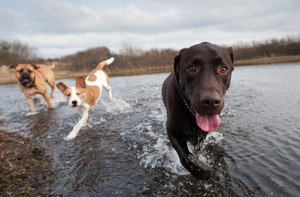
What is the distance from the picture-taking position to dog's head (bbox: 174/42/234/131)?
1.81 m

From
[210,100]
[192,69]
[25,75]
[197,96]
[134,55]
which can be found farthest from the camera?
[134,55]

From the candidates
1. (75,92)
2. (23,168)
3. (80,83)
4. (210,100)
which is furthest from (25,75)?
(210,100)

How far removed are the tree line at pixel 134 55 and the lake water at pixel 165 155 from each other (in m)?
8.87

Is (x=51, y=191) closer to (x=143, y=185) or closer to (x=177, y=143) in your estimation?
(x=143, y=185)

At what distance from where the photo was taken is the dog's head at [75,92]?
14.3 ft

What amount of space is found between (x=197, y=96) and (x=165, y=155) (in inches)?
64.9

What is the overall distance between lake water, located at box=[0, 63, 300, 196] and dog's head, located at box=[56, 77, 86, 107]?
81 centimetres

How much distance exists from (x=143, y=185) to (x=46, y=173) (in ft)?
5.19

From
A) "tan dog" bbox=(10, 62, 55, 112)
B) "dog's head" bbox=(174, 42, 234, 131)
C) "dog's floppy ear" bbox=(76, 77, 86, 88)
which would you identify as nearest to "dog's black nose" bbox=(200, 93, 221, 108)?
"dog's head" bbox=(174, 42, 234, 131)

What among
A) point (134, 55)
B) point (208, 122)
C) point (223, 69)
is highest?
point (134, 55)

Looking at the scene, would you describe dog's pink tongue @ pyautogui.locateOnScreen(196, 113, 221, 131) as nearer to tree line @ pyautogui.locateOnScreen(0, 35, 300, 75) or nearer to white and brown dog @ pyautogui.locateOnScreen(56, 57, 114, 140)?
white and brown dog @ pyautogui.locateOnScreen(56, 57, 114, 140)

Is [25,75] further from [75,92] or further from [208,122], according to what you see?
[208,122]

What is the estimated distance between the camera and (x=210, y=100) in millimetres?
1740

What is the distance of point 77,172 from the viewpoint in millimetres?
2828
